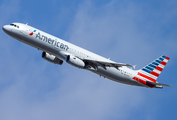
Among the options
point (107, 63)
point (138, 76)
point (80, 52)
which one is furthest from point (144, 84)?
point (80, 52)

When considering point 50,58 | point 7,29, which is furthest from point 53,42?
point 7,29

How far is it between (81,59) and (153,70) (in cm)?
1687

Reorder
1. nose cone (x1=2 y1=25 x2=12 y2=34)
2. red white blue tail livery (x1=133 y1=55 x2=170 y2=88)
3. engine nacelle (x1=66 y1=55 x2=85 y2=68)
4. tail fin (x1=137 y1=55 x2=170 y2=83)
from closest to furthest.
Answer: nose cone (x1=2 y1=25 x2=12 y2=34)
engine nacelle (x1=66 y1=55 x2=85 y2=68)
red white blue tail livery (x1=133 y1=55 x2=170 y2=88)
tail fin (x1=137 y1=55 x2=170 y2=83)

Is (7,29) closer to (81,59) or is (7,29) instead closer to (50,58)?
(50,58)

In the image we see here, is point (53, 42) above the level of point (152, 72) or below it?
below

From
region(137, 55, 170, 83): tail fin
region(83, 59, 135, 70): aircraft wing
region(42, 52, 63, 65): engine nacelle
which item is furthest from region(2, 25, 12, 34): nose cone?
region(137, 55, 170, 83): tail fin

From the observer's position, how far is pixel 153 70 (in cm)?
5700

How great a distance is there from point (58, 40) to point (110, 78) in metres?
12.9

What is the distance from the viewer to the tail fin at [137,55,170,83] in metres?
55.7

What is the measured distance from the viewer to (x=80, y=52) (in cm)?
4994

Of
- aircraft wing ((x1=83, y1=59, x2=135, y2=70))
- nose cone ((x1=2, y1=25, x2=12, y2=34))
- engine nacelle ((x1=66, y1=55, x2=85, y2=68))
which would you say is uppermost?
nose cone ((x1=2, y1=25, x2=12, y2=34))

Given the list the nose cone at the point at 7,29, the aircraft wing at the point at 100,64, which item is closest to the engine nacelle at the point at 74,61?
the aircraft wing at the point at 100,64

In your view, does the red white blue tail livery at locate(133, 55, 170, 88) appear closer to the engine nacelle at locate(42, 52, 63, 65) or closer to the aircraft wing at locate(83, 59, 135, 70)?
the aircraft wing at locate(83, 59, 135, 70)

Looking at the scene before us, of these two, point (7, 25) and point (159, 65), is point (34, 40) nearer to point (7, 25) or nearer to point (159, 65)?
point (7, 25)
